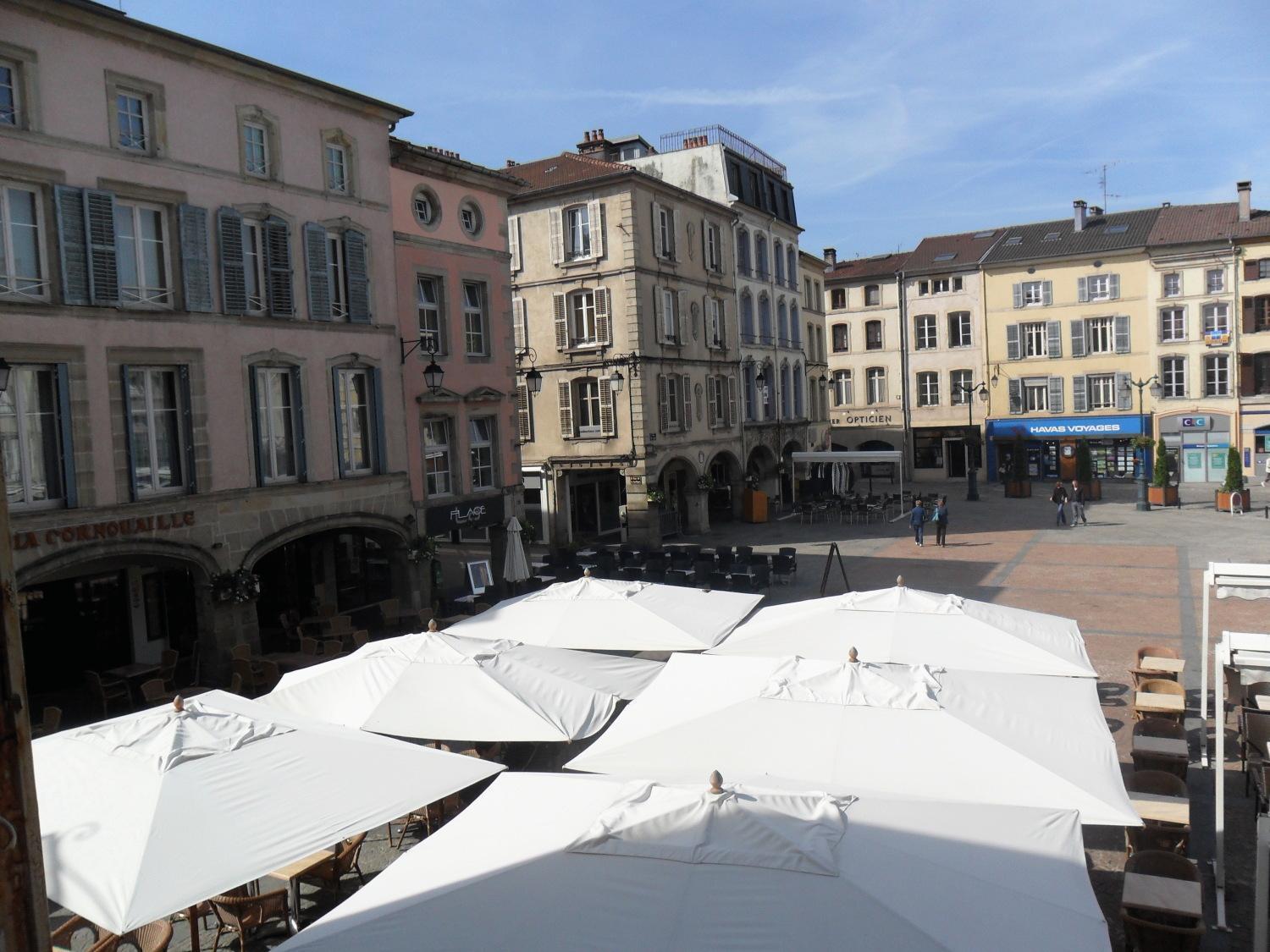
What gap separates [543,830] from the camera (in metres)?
5.30

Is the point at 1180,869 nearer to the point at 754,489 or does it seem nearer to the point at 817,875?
the point at 817,875

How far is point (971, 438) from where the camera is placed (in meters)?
44.5

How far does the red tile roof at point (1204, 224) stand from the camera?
42.4 meters

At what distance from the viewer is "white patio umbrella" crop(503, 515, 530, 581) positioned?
20.2 meters

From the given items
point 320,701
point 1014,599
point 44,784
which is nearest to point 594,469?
point 1014,599

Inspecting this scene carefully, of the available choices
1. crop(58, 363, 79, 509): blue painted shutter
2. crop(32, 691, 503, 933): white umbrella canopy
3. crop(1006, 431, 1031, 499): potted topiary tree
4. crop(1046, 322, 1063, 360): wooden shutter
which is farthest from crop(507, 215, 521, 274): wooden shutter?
crop(1046, 322, 1063, 360): wooden shutter

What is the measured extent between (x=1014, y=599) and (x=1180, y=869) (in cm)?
1311

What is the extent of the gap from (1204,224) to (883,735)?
45.8 metres

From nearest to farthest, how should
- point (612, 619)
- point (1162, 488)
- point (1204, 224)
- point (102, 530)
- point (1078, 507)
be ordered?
point (612, 619), point (102, 530), point (1078, 507), point (1162, 488), point (1204, 224)

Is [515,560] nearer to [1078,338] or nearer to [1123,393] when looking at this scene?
[1123,393]

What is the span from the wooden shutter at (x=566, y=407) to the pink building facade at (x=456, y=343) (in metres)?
8.67

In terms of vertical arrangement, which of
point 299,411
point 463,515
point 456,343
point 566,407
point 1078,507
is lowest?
point 1078,507

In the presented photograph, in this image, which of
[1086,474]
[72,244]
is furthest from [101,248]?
[1086,474]

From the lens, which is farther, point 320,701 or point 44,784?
point 320,701
